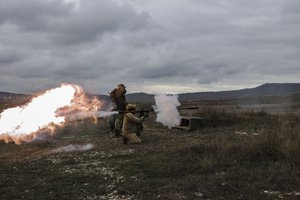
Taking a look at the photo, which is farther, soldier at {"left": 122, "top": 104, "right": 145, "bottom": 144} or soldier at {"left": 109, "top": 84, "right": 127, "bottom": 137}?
soldier at {"left": 109, "top": 84, "right": 127, "bottom": 137}

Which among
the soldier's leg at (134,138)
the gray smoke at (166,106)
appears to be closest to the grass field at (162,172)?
the soldier's leg at (134,138)

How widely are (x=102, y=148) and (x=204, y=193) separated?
27.2 feet

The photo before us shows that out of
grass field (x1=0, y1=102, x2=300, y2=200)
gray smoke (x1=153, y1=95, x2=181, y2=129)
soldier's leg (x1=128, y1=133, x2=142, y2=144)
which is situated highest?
gray smoke (x1=153, y1=95, x2=181, y2=129)

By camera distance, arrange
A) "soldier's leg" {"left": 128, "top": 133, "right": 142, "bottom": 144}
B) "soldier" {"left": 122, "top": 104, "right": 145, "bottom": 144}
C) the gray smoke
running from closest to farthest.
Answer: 1. "soldier's leg" {"left": 128, "top": 133, "right": 142, "bottom": 144}
2. "soldier" {"left": 122, "top": 104, "right": 145, "bottom": 144}
3. the gray smoke

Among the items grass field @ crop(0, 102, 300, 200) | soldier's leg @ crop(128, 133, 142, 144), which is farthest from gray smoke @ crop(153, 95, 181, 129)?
grass field @ crop(0, 102, 300, 200)

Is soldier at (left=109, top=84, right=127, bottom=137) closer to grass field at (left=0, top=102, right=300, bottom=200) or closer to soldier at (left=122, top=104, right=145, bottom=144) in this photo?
soldier at (left=122, top=104, right=145, bottom=144)

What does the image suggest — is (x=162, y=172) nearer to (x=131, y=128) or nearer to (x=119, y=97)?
(x=131, y=128)

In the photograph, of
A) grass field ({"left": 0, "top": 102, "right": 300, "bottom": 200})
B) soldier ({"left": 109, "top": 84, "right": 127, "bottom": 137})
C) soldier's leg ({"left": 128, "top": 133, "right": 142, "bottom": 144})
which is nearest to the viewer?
grass field ({"left": 0, "top": 102, "right": 300, "bottom": 200})

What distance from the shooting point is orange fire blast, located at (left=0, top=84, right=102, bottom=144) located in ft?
65.7

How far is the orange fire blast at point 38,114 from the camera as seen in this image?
65.7ft

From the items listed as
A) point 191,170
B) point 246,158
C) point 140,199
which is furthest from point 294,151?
point 140,199

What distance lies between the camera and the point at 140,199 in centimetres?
970

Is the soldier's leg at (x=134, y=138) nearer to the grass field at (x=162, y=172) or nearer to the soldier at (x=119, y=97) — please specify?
the grass field at (x=162, y=172)

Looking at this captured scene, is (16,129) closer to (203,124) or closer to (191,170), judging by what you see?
(203,124)
